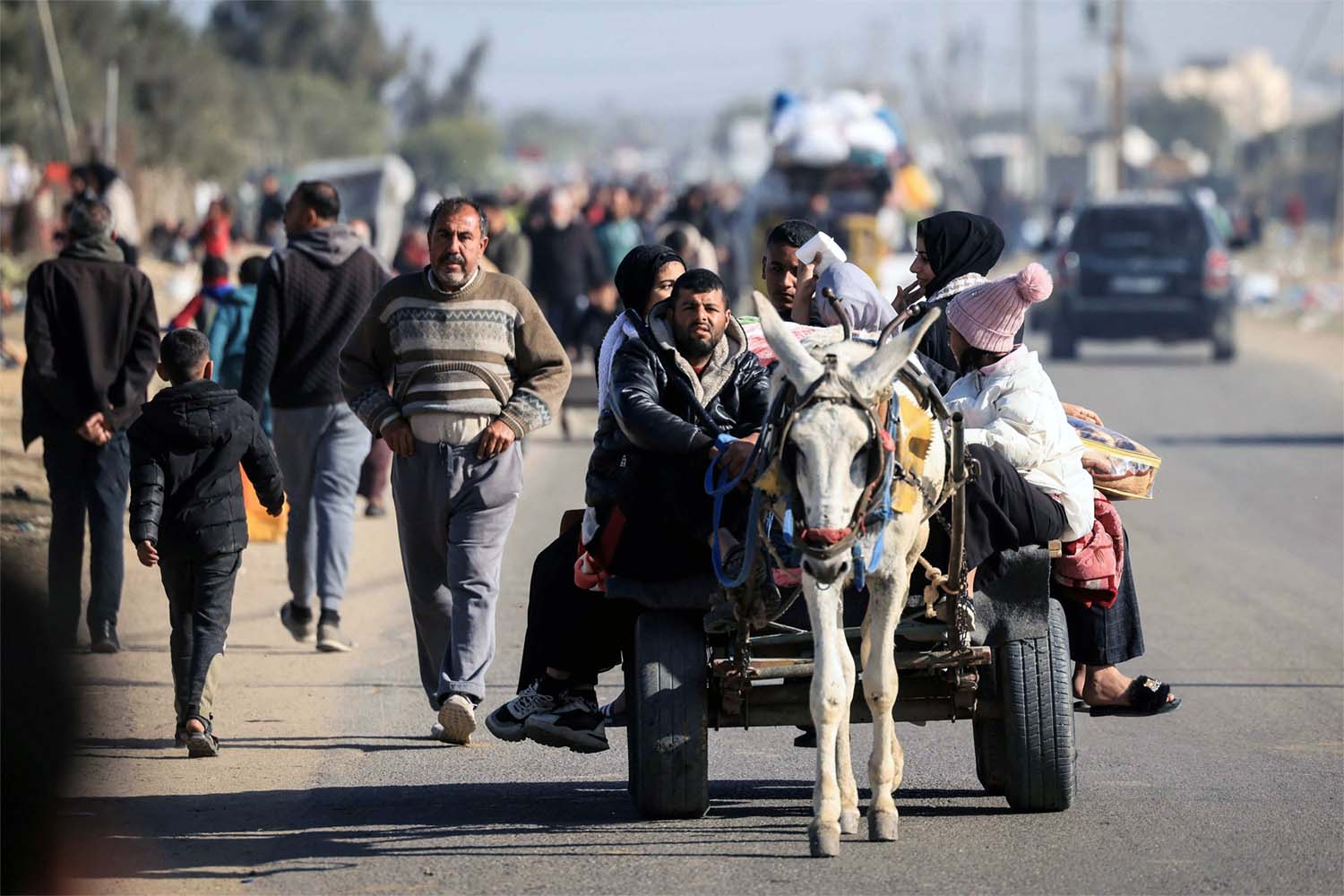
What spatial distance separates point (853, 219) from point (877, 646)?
74.8 ft

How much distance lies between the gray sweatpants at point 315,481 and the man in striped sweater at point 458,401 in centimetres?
189

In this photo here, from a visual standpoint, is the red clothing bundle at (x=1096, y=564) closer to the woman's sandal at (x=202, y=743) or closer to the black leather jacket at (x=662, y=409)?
the black leather jacket at (x=662, y=409)

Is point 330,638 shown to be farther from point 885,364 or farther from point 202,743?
point 885,364

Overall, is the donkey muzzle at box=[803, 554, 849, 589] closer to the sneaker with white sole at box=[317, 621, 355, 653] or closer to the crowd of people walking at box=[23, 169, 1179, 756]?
the crowd of people walking at box=[23, 169, 1179, 756]

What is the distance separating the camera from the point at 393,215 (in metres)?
42.4

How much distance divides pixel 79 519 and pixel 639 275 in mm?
4179

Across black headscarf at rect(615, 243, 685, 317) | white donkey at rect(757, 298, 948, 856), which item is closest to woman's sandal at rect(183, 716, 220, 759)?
black headscarf at rect(615, 243, 685, 317)

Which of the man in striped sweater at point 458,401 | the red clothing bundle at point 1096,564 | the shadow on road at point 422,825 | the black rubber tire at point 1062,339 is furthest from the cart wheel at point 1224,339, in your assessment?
the shadow on road at point 422,825

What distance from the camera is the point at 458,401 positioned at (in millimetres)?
8461

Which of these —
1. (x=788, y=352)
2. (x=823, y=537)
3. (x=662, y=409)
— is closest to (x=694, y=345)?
(x=662, y=409)

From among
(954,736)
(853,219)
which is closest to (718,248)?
(853,219)

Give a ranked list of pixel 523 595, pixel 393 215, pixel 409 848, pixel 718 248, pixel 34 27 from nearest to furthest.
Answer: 1. pixel 409 848
2. pixel 523 595
3. pixel 718 248
4. pixel 34 27
5. pixel 393 215

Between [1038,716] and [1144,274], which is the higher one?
[1038,716]

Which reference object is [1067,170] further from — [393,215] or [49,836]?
[49,836]
